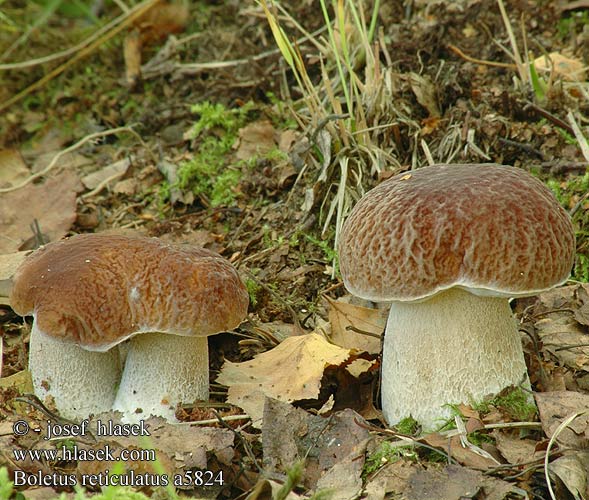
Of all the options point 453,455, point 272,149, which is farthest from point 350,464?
point 272,149

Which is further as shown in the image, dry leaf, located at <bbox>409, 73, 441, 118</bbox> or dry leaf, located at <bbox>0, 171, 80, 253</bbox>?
dry leaf, located at <bbox>409, 73, 441, 118</bbox>

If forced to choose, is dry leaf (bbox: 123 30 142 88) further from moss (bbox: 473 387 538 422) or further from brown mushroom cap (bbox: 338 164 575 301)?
moss (bbox: 473 387 538 422)

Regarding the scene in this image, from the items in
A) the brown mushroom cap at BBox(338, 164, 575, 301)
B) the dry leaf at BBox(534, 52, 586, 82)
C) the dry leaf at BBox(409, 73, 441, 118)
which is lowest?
the dry leaf at BBox(534, 52, 586, 82)

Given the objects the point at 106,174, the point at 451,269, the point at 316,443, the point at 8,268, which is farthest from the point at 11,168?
the point at 451,269

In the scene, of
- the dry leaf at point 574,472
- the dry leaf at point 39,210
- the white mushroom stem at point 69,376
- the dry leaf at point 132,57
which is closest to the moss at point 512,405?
the dry leaf at point 574,472

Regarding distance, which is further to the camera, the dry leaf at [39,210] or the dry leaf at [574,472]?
the dry leaf at [39,210]

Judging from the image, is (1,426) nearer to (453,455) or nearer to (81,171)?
(453,455)

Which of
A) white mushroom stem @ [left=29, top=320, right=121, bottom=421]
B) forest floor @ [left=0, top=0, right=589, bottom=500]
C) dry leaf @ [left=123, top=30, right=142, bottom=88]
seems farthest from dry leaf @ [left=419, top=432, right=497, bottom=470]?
dry leaf @ [left=123, top=30, right=142, bottom=88]

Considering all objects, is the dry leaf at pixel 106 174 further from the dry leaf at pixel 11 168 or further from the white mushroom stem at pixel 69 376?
the white mushroom stem at pixel 69 376
